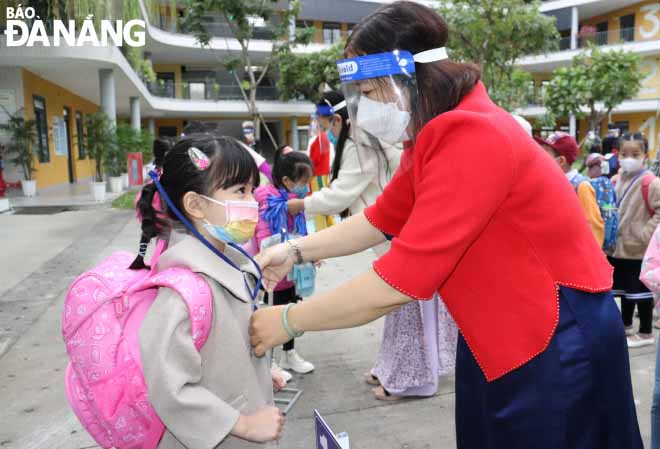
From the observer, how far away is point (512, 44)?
15305 mm

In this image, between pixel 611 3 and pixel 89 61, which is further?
pixel 611 3

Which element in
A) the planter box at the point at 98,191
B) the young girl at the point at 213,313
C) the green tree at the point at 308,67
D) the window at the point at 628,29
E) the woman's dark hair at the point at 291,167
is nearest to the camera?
the young girl at the point at 213,313

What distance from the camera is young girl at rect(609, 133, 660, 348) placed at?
3.97m

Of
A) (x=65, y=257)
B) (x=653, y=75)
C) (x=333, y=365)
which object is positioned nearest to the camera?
(x=333, y=365)

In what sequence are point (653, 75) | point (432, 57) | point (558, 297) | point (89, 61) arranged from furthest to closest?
1. point (653, 75)
2. point (89, 61)
3. point (432, 57)
4. point (558, 297)

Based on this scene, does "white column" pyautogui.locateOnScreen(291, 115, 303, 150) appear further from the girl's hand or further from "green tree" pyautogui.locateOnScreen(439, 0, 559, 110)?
the girl's hand

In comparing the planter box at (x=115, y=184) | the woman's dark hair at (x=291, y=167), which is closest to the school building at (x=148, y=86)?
the planter box at (x=115, y=184)

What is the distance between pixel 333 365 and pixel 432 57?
2.72 metres

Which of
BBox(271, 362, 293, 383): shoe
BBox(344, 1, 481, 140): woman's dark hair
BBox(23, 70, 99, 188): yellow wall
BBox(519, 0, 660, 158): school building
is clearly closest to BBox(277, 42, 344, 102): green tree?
BBox(23, 70, 99, 188): yellow wall

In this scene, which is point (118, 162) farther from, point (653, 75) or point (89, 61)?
point (653, 75)

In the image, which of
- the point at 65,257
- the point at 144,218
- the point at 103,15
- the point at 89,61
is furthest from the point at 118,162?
the point at 144,218

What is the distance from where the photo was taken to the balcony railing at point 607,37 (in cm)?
2829

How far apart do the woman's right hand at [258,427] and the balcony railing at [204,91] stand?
85.5 feet

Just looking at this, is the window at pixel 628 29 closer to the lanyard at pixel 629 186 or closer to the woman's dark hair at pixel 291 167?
the lanyard at pixel 629 186
